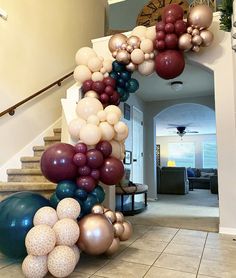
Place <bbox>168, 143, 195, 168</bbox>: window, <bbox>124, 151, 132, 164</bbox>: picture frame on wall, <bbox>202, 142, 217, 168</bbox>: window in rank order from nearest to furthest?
<bbox>124, 151, 132, 164</bbox>: picture frame on wall < <bbox>202, 142, 217, 168</bbox>: window < <bbox>168, 143, 195, 168</bbox>: window

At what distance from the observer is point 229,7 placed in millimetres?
2564

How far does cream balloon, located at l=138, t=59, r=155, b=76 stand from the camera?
116 inches

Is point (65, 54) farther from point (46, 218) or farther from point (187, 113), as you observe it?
point (187, 113)

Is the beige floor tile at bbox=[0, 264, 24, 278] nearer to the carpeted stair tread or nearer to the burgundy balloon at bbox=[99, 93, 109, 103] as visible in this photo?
the carpeted stair tread

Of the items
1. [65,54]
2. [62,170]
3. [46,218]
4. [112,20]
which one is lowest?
[46,218]

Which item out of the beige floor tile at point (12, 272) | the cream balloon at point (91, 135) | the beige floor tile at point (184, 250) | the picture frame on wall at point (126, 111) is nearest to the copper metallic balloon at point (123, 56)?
the cream balloon at point (91, 135)

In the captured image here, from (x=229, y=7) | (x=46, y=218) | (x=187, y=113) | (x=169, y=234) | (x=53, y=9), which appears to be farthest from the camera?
(x=187, y=113)

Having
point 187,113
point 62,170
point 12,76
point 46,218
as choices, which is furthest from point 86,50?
point 187,113

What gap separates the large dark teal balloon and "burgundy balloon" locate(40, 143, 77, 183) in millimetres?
342

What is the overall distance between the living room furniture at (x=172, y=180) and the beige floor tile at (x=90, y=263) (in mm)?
5603

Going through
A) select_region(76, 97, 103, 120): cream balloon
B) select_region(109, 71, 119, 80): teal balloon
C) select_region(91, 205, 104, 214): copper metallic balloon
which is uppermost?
select_region(109, 71, 119, 80): teal balloon

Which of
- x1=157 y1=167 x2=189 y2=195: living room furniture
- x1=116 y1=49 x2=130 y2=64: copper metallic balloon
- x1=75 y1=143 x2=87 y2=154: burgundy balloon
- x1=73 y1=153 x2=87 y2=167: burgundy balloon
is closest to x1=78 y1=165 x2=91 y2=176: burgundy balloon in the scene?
x1=73 y1=153 x2=87 y2=167: burgundy balloon

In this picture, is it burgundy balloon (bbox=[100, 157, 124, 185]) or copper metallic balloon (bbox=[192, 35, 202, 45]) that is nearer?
burgundy balloon (bbox=[100, 157, 124, 185])

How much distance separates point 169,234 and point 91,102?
1.76 meters
